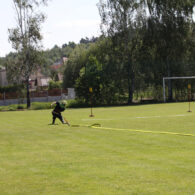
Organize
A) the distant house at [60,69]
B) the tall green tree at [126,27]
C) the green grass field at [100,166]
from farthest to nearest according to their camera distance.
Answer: the distant house at [60,69], the tall green tree at [126,27], the green grass field at [100,166]

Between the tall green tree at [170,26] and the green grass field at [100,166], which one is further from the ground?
the tall green tree at [170,26]

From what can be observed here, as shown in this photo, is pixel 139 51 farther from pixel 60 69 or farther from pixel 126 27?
pixel 60 69

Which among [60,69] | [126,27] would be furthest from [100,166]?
[60,69]

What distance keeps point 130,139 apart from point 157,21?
4074 centimetres

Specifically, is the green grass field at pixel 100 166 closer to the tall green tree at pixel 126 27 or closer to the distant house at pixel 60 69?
the tall green tree at pixel 126 27

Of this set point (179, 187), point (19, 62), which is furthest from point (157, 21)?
point (179, 187)

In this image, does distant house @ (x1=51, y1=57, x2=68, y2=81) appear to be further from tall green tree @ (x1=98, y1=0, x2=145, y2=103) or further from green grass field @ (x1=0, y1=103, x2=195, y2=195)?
green grass field @ (x1=0, y1=103, x2=195, y2=195)

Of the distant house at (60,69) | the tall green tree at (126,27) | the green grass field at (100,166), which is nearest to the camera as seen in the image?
the green grass field at (100,166)

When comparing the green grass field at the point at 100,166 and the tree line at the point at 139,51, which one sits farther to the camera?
the tree line at the point at 139,51

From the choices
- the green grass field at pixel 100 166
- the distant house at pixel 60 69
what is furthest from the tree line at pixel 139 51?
the green grass field at pixel 100 166

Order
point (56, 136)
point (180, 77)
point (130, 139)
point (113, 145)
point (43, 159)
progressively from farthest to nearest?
point (180, 77) < point (56, 136) < point (130, 139) < point (113, 145) < point (43, 159)

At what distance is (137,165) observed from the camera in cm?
883

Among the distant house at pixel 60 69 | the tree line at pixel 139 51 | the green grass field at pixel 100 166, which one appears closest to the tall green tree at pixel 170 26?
the tree line at pixel 139 51

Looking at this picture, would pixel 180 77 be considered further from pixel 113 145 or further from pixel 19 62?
pixel 113 145
